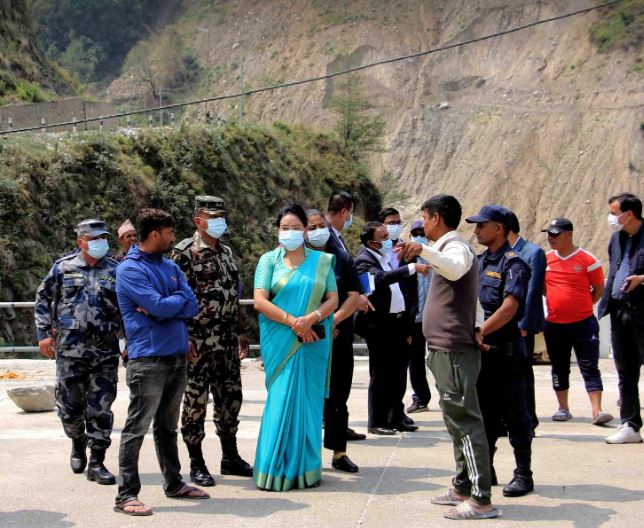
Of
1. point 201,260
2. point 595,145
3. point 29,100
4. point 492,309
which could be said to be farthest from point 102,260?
point 595,145

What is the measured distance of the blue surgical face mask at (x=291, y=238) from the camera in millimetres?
6055

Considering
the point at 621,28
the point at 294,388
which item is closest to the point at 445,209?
the point at 294,388

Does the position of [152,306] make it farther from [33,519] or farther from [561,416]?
[561,416]

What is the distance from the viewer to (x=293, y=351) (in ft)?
19.9

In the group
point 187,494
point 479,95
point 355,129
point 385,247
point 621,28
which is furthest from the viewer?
point 479,95

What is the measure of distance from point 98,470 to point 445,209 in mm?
2978

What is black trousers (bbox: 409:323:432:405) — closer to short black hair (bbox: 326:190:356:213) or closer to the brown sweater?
short black hair (bbox: 326:190:356:213)

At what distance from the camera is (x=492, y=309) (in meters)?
5.96

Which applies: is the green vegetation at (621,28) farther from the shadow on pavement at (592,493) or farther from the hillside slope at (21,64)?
the shadow on pavement at (592,493)

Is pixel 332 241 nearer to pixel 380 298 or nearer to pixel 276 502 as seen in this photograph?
pixel 380 298

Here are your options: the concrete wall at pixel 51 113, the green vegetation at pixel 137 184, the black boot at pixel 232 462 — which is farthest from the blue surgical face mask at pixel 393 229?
the concrete wall at pixel 51 113

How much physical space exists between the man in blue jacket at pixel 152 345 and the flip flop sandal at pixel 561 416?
4.23m

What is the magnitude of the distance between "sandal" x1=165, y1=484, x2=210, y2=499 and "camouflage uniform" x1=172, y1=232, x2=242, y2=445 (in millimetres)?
421

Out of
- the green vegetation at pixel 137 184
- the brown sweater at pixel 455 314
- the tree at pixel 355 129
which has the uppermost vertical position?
the tree at pixel 355 129
